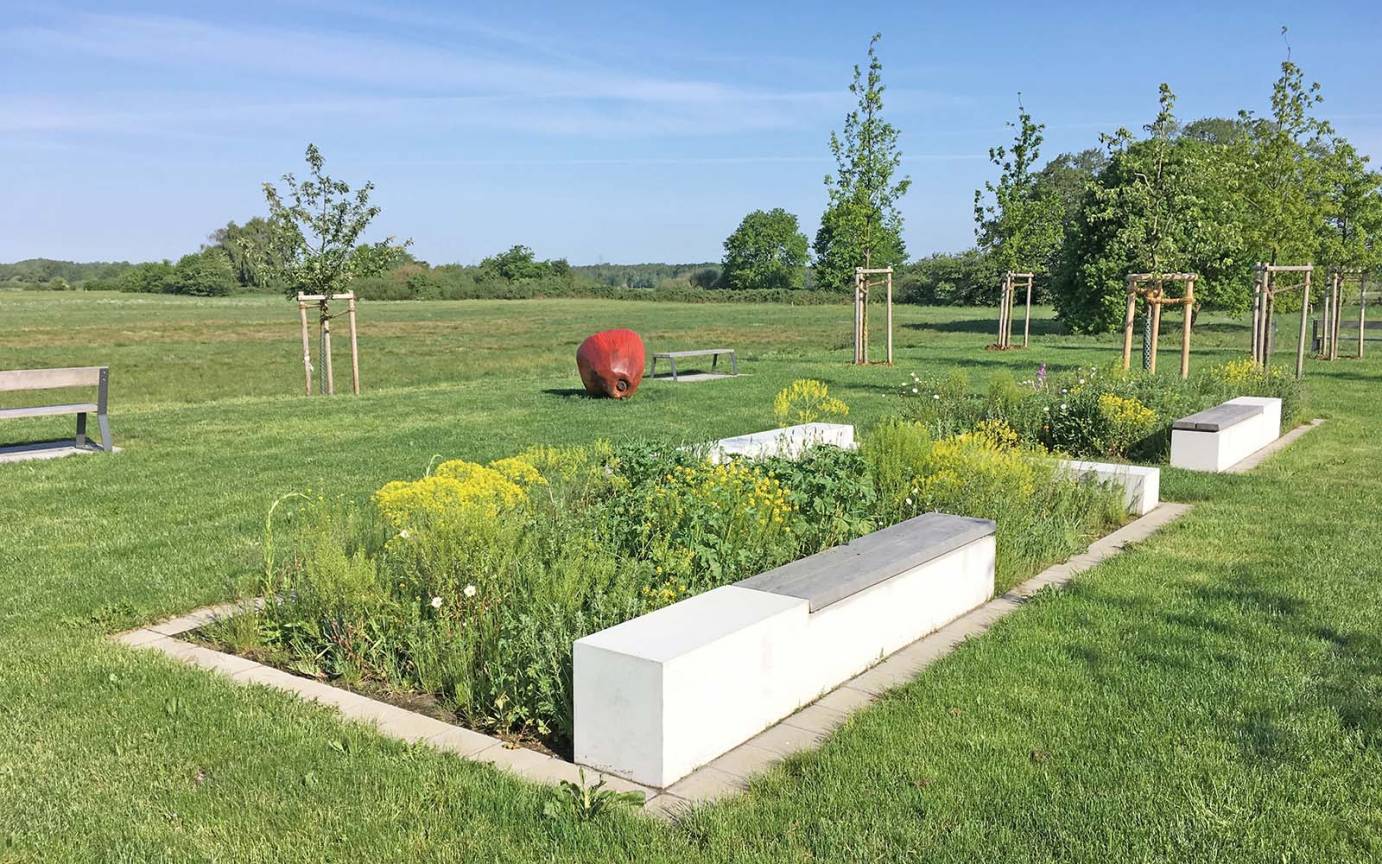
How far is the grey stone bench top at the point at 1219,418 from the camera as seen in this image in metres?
9.09

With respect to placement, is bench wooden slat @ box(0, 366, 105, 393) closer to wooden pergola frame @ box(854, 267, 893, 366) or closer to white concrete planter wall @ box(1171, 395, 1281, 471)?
white concrete planter wall @ box(1171, 395, 1281, 471)

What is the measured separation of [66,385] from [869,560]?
9152mm

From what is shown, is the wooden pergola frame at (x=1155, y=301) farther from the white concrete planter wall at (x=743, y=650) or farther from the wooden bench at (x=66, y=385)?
the wooden bench at (x=66, y=385)

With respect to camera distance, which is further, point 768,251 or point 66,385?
point 768,251

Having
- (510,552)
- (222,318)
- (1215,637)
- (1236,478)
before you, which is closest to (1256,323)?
(1236,478)

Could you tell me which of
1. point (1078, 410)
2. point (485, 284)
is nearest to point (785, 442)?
point (1078, 410)

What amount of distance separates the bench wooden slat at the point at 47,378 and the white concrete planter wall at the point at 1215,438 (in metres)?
10.9

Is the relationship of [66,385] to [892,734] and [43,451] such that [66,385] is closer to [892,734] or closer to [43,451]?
[43,451]

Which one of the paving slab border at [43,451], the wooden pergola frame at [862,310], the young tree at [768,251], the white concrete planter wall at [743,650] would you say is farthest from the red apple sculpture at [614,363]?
the young tree at [768,251]

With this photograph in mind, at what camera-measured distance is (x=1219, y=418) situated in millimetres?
9531

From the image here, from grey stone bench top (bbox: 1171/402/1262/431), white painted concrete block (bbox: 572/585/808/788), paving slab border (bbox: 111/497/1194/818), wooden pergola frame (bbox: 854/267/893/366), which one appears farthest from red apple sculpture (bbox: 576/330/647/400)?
white painted concrete block (bbox: 572/585/808/788)

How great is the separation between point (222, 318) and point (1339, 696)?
55.3 metres

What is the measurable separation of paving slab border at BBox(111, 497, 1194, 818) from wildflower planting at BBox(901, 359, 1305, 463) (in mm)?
4587

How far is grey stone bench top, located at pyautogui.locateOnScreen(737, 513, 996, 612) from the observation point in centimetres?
424
